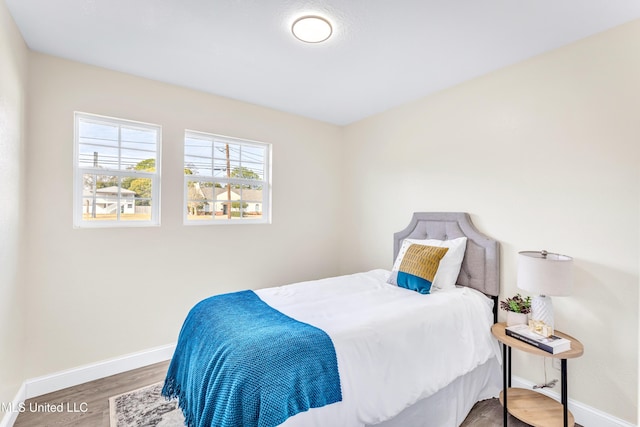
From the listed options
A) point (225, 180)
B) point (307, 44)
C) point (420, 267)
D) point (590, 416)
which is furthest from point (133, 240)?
point (590, 416)

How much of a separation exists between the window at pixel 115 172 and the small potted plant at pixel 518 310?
294 centimetres

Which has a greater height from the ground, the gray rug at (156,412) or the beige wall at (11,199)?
the beige wall at (11,199)

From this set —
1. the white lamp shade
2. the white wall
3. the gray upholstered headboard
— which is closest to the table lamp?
→ the white lamp shade

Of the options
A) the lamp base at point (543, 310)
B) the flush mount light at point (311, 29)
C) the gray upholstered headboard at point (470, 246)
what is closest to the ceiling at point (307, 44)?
the flush mount light at point (311, 29)

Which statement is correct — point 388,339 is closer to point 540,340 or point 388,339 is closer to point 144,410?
point 540,340

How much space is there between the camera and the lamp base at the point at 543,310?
6.11 ft

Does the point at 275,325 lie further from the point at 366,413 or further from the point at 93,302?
the point at 93,302

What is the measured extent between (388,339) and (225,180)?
2.32 m

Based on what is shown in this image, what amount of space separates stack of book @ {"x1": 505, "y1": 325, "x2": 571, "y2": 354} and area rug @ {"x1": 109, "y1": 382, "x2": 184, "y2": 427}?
218 centimetres

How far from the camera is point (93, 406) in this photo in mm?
2074

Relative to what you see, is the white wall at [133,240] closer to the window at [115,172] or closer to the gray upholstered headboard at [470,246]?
the window at [115,172]

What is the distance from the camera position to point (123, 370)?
252 cm

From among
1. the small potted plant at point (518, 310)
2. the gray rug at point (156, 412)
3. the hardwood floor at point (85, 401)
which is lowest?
the hardwood floor at point (85, 401)

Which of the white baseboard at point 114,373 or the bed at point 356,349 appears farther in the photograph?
the white baseboard at point 114,373
